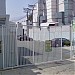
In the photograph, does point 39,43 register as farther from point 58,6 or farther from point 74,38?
point 58,6

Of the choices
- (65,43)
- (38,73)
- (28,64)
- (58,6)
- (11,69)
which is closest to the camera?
(38,73)

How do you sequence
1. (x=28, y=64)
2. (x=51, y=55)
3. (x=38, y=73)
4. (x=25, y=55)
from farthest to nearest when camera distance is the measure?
(x=51, y=55), (x=25, y=55), (x=28, y=64), (x=38, y=73)

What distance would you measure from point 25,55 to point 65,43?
533 inches

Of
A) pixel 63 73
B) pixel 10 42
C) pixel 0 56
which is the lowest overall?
pixel 63 73

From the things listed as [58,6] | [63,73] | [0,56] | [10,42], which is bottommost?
[63,73]

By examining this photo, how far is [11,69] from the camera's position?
12172mm

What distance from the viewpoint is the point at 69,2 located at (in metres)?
64.2

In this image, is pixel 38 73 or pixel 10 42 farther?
pixel 10 42

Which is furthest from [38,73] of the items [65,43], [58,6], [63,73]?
[58,6]

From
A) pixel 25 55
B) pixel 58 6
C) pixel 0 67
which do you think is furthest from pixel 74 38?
pixel 58 6

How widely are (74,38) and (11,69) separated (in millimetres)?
6665

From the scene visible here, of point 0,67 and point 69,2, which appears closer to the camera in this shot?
point 0,67

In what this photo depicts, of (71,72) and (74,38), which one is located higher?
(74,38)

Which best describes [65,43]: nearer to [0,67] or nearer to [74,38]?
[74,38]
